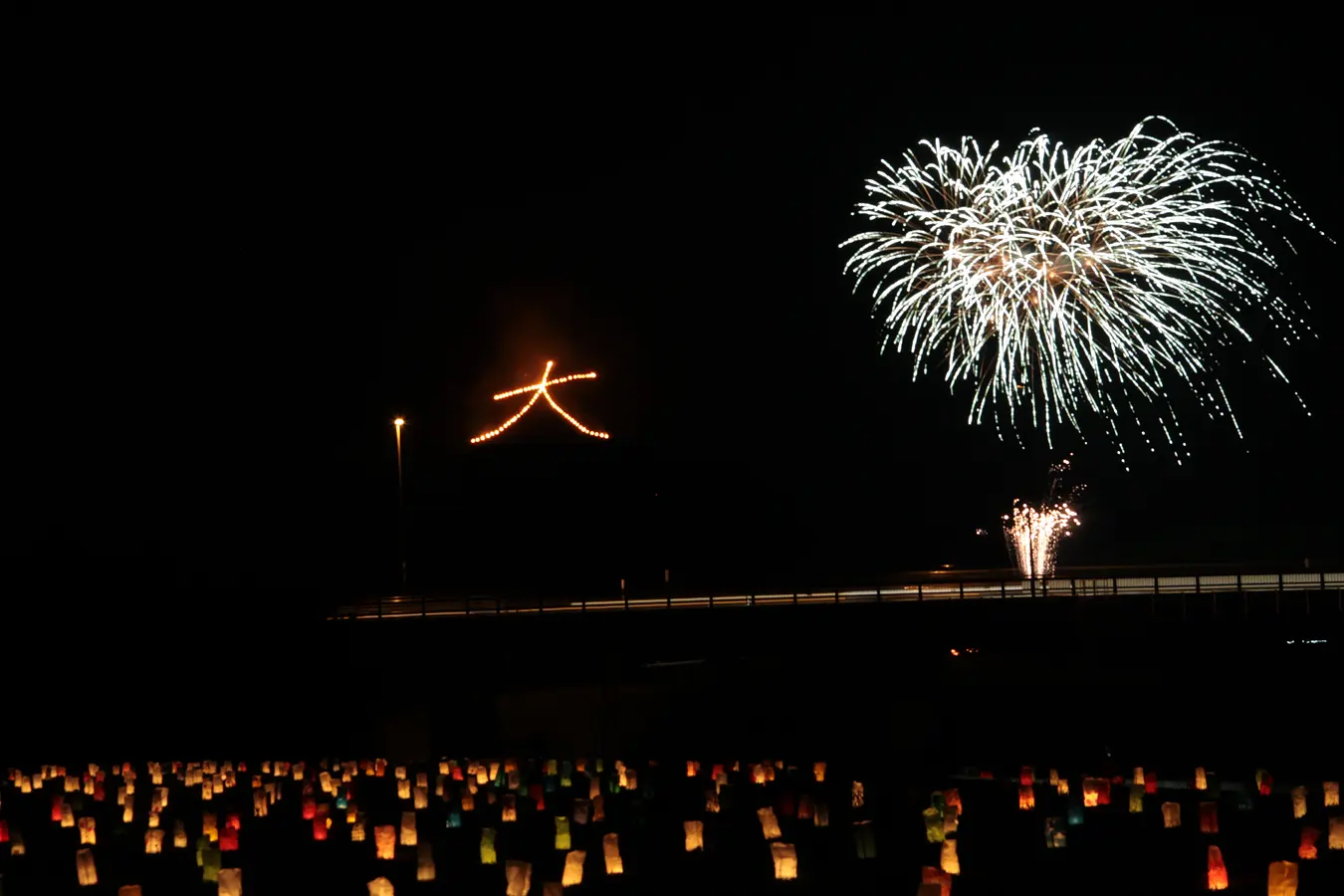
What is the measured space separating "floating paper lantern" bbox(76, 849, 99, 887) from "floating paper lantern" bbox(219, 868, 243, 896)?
231cm

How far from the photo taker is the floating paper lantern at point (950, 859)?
18984 mm

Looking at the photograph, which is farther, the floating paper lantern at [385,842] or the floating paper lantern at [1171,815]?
the floating paper lantern at [1171,815]

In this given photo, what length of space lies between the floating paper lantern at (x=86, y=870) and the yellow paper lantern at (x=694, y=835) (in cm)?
785

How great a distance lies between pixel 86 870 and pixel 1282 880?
48.3 ft

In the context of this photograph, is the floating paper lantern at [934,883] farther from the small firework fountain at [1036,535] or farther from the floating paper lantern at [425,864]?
the small firework fountain at [1036,535]

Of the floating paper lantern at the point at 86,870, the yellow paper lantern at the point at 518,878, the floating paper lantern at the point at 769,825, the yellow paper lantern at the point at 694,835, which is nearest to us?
the yellow paper lantern at the point at 518,878

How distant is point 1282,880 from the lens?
16.9 metres

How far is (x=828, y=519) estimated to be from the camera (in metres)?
86.1

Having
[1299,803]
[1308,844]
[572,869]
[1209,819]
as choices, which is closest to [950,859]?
[1209,819]

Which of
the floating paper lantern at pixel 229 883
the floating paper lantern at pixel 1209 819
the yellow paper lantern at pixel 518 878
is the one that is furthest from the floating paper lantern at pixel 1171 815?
the floating paper lantern at pixel 229 883

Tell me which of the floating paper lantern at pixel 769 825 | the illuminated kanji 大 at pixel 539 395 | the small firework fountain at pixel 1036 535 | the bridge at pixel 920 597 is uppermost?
the illuminated kanji 大 at pixel 539 395

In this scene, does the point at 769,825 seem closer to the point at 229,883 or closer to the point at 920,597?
the point at 229,883

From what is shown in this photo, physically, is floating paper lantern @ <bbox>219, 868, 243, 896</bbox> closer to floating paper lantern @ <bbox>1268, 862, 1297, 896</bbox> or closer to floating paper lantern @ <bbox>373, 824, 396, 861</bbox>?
floating paper lantern @ <bbox>373, 824, 396, 861</bbox>

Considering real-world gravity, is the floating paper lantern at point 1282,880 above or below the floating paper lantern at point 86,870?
below
